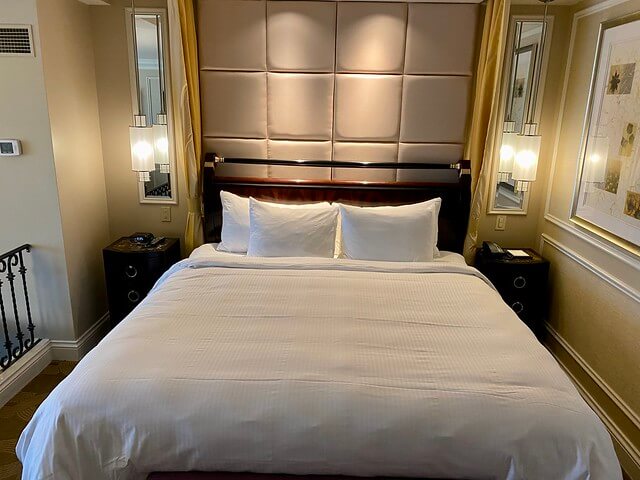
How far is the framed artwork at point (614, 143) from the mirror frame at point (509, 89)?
45cm

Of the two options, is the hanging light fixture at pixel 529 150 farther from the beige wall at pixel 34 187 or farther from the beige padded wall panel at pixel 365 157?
the beige wall at pixel 34 187

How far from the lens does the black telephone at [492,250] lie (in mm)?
3229

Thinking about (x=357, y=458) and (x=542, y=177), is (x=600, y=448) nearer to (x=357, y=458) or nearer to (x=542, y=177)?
(x=357, y=458)

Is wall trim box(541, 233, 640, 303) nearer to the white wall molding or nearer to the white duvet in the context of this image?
the white wall molding

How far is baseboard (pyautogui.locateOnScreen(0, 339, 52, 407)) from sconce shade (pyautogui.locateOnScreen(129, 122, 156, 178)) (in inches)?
50.7

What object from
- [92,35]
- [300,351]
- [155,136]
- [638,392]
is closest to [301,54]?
[155,136]

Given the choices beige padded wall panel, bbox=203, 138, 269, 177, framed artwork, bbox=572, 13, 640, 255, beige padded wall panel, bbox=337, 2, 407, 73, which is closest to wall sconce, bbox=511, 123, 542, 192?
framed artwork, bbox=572, 13, 640, 255

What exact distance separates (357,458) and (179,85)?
256 centimetres

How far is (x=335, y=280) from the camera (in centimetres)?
268

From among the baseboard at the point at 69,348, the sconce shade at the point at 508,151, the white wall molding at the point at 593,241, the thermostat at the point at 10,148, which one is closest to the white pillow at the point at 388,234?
the sconce shade at the point at 508,151

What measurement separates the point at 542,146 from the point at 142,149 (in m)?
2.72

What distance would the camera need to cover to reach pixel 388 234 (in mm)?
3010

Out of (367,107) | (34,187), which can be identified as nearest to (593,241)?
(367,107)

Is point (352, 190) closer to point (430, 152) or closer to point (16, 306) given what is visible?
point (430, 152)
